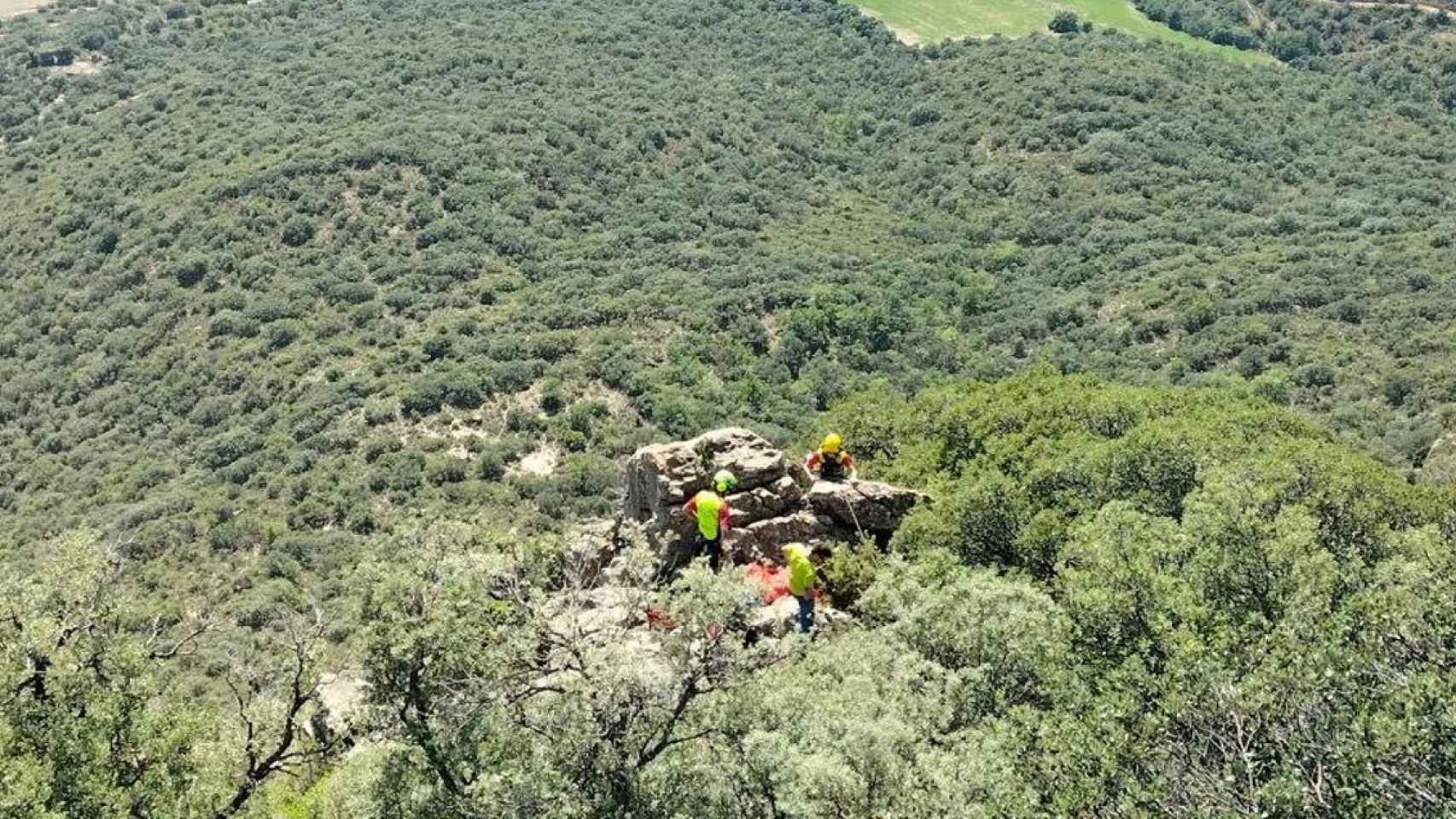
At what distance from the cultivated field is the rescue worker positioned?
129 meters

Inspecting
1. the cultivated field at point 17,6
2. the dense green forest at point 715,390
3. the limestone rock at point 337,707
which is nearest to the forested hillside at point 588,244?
the dense green forest at point 715,390

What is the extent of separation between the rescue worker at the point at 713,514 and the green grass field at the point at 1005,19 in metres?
117

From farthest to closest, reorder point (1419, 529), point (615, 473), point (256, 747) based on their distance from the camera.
A: 1. point (615, 473)
2. point (1419, 529)
3. point (256, 747)

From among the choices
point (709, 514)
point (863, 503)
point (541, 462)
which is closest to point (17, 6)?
point (541, 462)

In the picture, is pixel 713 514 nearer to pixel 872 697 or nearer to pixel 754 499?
pixel 754 499

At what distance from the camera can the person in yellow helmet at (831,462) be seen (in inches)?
1152

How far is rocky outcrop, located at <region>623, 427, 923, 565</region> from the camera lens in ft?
89.0

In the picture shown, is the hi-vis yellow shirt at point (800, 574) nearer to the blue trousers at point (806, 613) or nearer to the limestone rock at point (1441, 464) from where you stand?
the blue trousers at point (806, 613)

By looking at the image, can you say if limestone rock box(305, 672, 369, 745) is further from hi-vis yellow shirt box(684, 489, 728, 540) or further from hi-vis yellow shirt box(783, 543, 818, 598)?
hi-vis yellow shirt box(783, 543, 818, 598)

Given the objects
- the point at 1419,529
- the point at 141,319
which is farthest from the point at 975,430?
the point at 141,319

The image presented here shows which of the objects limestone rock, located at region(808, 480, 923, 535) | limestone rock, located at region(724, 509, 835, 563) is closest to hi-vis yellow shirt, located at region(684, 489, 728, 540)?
limestone rock, located at region(724, 509, 835, 563)

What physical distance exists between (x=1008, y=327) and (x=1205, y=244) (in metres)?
20.0

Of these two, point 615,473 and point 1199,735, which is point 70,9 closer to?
point 615,473

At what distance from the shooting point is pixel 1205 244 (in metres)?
88.9
